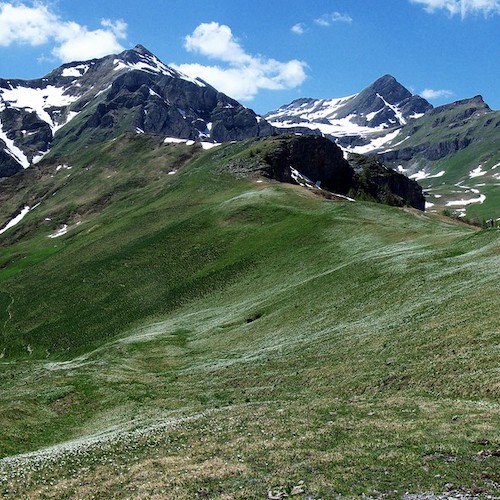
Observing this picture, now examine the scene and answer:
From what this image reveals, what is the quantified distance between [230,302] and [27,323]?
41494 millimetres

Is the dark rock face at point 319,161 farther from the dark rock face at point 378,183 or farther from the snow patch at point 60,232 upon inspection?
the snow patch at point 60,232

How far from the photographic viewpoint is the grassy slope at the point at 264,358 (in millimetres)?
22719

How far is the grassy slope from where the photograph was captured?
74.5ft

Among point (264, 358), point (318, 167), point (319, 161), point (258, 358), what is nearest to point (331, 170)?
point (318, 167)

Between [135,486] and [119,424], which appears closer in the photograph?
[135,486]

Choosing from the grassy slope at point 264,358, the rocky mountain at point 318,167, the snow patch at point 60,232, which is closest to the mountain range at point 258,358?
the grassy slope at point 264,358

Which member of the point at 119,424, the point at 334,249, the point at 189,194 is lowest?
the point at 119,424

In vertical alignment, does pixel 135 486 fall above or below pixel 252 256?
below

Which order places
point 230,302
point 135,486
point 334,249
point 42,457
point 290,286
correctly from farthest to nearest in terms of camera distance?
point 334,249, point 230,302, point 290,286, point 42,457, point 135,486

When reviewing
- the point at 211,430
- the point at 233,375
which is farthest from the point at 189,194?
the point at 211,430

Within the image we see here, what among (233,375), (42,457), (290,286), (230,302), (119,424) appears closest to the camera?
(42,457)

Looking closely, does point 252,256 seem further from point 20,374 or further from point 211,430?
point 211,430

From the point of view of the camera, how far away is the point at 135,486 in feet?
72.8

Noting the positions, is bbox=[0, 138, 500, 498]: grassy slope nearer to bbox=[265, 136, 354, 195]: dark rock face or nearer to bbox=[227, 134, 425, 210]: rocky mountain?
bbox=[227, 134, 425, 210]: rocky mountain
